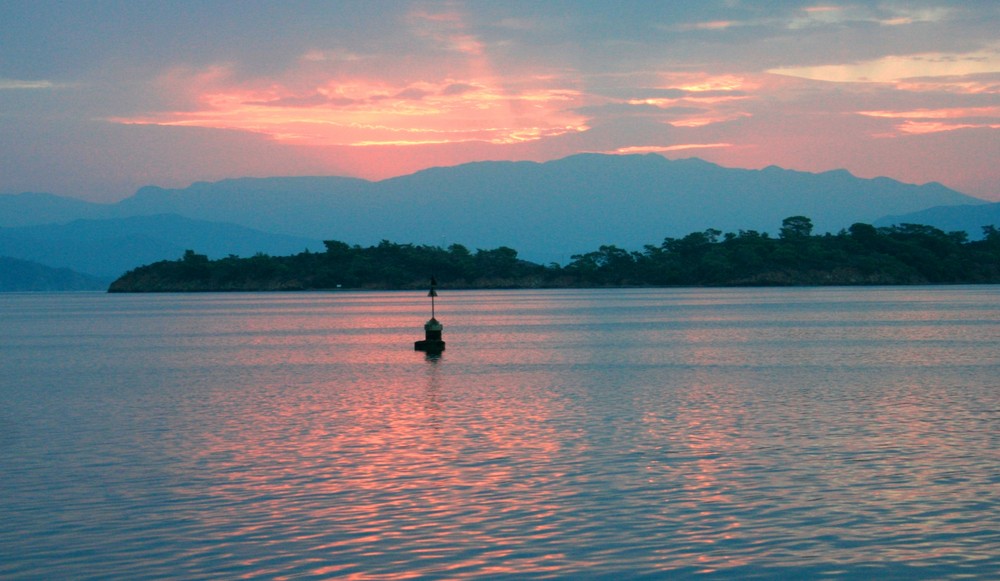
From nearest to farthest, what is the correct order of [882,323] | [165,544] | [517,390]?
[165,544], [517,390], [882,323]

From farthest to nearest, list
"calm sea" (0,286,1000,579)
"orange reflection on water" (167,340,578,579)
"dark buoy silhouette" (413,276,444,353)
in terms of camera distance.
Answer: "dark buoy silhouette" (413,276,444,353), "orange reflection on water" (167,340,578,579), "calm sea" (0,286,1000,579)

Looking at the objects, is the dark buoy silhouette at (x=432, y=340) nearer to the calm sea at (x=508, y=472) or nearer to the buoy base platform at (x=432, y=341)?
the buoy base platform at (x=432, y=341)

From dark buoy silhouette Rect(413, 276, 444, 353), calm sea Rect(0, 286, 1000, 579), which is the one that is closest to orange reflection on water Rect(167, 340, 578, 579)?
calm sea Rect(0, 286, 1000, 579)

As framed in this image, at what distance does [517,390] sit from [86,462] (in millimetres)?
22178

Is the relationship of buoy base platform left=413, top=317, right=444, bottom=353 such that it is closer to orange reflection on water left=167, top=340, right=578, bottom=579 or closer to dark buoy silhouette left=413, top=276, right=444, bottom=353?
dark buoy silhouette left=413, top=276, right=444, bottom=353

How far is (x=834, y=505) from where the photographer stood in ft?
69.9

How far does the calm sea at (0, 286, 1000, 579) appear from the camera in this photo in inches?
699

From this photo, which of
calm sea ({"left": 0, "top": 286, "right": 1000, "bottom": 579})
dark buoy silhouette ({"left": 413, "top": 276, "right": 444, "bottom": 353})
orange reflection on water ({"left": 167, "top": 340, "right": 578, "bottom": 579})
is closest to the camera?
calm sea ({"left": 0, "top": 286, "right": 1000, "bottom": 579})

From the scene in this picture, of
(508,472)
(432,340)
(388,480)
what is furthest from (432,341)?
(388,480)

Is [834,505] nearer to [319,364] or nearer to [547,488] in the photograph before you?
[547,488]

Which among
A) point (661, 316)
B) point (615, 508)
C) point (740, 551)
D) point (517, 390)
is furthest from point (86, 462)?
point (661, 316)

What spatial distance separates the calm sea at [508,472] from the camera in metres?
17.8

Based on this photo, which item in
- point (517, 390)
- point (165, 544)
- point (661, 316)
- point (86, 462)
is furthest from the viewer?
point (661, 316)

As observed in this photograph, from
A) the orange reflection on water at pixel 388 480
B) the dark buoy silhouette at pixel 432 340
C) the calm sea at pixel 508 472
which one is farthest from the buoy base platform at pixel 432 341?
the orange reflection on water at pixel 388 480
